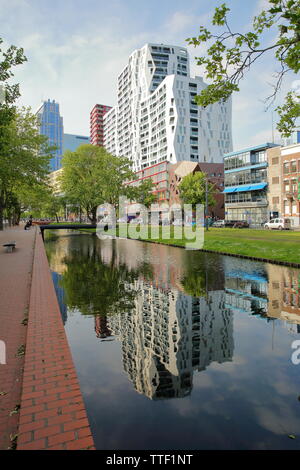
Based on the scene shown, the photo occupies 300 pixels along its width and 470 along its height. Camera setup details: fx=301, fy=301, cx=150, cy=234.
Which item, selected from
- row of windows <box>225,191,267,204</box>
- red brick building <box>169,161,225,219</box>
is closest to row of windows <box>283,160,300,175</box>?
row of windows <box>225,191,267,204</box>

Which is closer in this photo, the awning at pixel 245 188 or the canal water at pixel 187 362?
the canal water at pixel 187 362

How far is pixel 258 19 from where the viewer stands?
9.66 m

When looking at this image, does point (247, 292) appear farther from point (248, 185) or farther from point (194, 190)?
point (248, 185)

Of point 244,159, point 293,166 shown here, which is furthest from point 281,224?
point 244,159

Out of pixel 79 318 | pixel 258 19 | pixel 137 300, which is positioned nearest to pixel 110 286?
pixel 137 300

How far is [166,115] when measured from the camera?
101000 millimetres

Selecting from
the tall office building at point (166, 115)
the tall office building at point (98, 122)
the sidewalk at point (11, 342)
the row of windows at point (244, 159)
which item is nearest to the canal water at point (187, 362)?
the sidewalk at point (11, 342)

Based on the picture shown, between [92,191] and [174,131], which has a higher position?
[174,131]

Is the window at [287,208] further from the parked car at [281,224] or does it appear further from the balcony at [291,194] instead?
the parked car at [281,224]

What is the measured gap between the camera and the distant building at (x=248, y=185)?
62.1 m

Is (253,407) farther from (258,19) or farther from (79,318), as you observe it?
(258,19)

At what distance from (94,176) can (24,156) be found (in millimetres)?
23666

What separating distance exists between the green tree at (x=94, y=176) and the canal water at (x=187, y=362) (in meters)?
37.3
